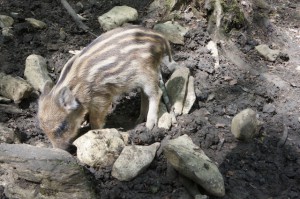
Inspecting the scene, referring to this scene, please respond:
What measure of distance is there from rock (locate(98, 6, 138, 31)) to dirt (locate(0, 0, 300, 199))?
0.37 feet

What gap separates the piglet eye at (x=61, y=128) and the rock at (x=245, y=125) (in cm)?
144

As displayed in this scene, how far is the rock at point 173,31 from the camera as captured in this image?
195 inches

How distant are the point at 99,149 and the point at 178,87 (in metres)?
1.12

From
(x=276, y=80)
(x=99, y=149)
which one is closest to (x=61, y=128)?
(x=99, y=149)

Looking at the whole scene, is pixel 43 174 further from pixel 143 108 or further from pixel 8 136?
pixel 143 108

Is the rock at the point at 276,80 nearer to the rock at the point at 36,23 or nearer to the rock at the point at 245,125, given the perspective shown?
the rock at the point at 245,125

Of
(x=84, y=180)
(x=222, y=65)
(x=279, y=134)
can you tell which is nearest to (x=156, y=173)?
(x=84, y=180)

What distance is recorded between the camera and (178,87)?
432cm

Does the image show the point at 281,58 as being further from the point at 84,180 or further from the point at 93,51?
the point at 84,180

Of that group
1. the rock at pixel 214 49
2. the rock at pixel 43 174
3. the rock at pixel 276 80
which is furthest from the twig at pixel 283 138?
the rock at pixel 43 174

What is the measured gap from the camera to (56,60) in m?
4.73

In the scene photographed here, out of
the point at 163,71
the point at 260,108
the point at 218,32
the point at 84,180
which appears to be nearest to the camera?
the point at 84,180

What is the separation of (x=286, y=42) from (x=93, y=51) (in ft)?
8.01

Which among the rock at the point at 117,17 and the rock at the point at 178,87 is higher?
the rock at the point at 117,17
